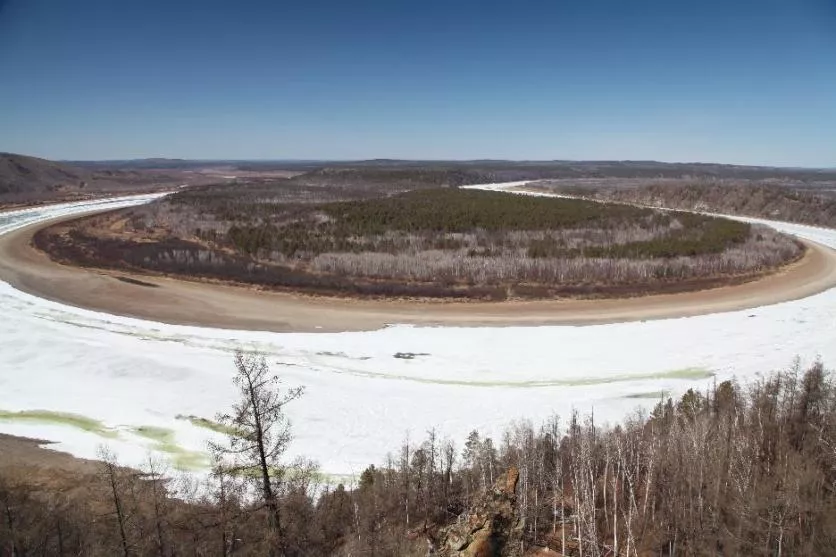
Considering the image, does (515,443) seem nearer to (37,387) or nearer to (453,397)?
(453,397)

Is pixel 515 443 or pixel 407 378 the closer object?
pixel 515 443

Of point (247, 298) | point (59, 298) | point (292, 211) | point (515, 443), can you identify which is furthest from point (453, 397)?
point (292, 211)

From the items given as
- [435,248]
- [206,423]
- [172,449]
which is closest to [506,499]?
[172,449]

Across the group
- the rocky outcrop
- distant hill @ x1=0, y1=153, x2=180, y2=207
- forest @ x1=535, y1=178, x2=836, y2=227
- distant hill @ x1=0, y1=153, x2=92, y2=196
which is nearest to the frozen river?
the rocky outcrop

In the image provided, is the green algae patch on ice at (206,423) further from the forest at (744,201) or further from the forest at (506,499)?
the forest at (744,201)

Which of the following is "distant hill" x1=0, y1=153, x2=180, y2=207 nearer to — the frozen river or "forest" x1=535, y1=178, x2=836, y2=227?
the frozen river
